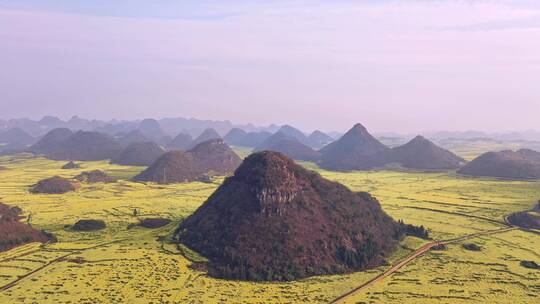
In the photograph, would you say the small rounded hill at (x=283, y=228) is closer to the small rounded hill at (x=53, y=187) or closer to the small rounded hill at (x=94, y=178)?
the small rounded hill at (x=53, y=187)

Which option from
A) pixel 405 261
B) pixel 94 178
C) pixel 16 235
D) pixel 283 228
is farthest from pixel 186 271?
pixel 94 178

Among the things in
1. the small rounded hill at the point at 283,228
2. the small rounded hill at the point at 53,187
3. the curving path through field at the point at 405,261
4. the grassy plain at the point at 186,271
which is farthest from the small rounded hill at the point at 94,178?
the curving path through field at the point at 405,261

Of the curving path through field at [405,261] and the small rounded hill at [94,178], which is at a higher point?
the small rounded hill at [94,178]

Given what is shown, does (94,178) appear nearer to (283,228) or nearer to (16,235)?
(16,235)

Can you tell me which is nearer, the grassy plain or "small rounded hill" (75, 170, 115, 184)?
the grassy plain

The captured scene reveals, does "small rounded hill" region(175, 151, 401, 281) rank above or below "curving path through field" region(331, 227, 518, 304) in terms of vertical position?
above

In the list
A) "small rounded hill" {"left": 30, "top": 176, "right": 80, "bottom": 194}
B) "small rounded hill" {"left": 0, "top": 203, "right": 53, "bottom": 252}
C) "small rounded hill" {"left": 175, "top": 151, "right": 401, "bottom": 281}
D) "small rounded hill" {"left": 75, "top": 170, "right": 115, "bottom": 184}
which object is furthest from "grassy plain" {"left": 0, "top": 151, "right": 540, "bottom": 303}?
"small rounded hill" {"left": 75, "top": 170, "right": 115, "bottom": 184}

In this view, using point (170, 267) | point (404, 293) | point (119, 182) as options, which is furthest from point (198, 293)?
point (119, 182)

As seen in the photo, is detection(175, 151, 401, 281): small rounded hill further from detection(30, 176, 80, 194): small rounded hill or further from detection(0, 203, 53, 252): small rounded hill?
detection(30, 176, 80, 194): small rounded hill
